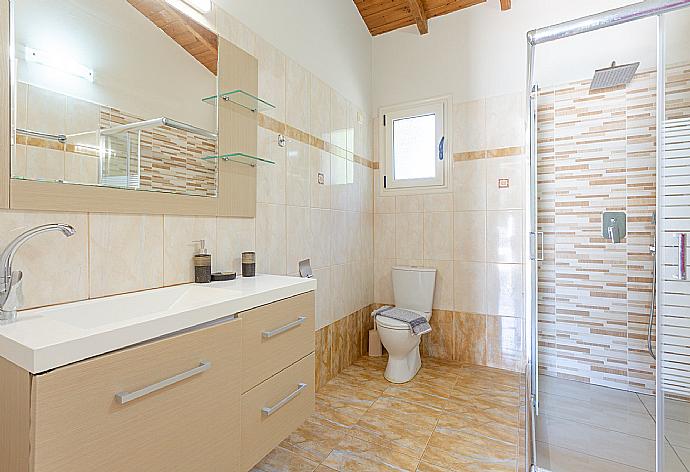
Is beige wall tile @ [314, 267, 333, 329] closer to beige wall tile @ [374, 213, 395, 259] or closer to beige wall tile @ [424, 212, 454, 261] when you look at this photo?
beige wall tile @ [374, 213, 395, 259]

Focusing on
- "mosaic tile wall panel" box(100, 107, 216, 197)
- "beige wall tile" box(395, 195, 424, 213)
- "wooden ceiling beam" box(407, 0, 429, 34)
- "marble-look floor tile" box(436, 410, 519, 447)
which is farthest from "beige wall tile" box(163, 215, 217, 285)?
"wooden ceiling beam" box(407, 0, 429, 34)

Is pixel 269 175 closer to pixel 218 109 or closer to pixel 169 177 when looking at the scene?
pixel 218 109

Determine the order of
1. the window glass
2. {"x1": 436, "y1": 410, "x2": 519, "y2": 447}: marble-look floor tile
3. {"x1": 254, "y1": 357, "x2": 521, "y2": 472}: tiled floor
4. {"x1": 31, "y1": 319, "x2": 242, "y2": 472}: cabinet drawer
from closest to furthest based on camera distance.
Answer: {"x1": 31, "y1": 319, "x2": 242, "y2": 472}: cabinet drawer < {"x1": 254, "y1": 357, "x2": 521, "y2": 472}: tiled floor < {"x1": 436, "y1": 410, "x2": 519, "y2": 447}: marble-look floor tile < the window glass

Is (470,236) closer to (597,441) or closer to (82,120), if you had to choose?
(597,441)

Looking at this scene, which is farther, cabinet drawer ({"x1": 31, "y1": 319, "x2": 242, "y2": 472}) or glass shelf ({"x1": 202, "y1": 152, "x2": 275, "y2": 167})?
glass shelf ({"x1": 202, "y1": 152, "x2": 275, "y2": 167})

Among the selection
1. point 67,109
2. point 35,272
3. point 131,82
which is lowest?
point 35,272

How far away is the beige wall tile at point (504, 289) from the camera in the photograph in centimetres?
270

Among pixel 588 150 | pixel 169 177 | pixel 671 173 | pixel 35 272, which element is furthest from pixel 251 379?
pixel 588 150

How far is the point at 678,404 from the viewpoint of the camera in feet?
3.91

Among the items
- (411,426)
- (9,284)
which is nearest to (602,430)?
(411,426)

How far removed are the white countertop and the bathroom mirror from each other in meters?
0.42

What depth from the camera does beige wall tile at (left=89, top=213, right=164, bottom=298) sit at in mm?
1229

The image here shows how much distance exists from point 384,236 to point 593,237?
155cm

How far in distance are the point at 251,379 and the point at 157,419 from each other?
38 centimetres
